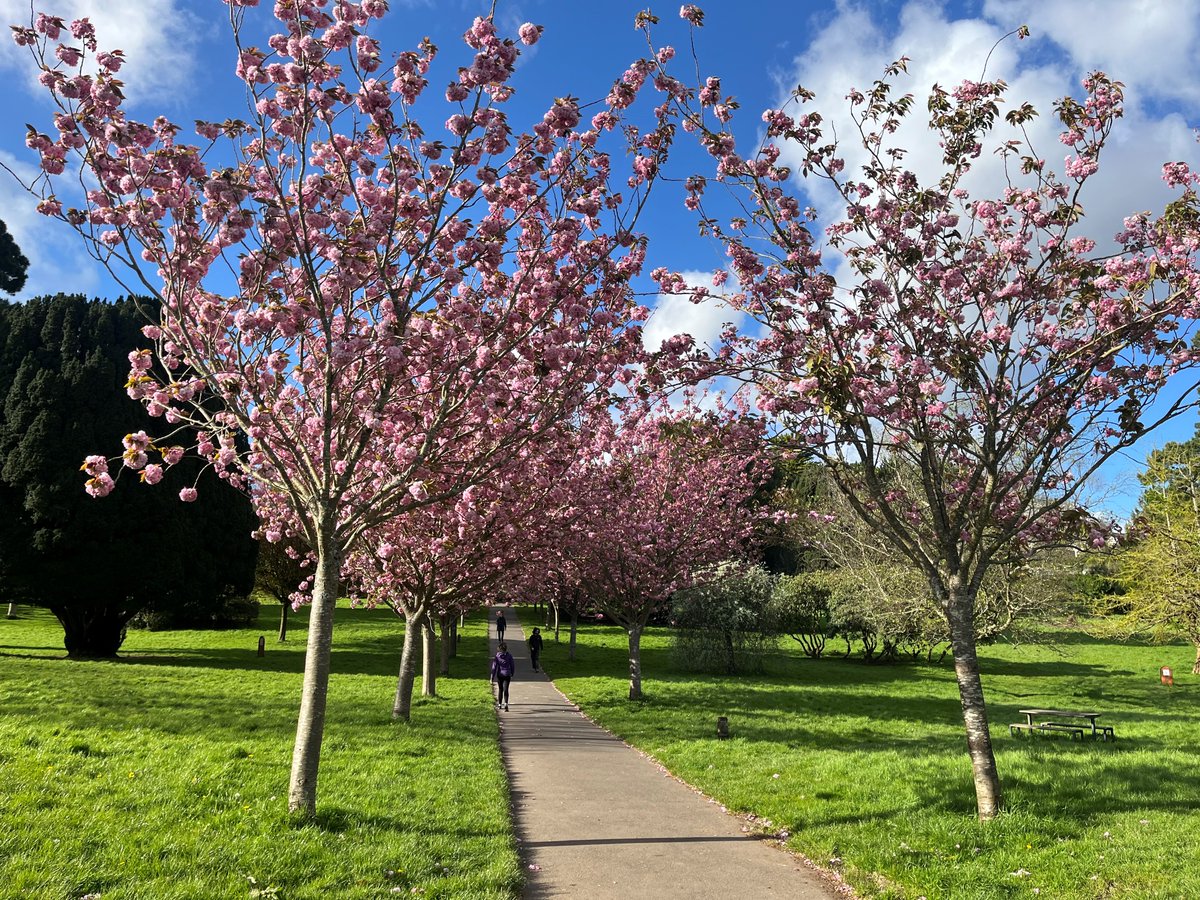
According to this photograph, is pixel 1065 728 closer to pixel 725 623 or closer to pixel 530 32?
pixel 725 623

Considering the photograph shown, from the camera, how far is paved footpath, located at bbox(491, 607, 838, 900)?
661 centimetres

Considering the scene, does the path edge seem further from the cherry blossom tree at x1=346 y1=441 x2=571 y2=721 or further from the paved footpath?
the cherry blossom tree at x1=346 y1=441 x2=571 y2=721

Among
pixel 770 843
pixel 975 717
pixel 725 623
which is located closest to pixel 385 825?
pixel 770 843

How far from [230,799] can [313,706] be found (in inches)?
61.7

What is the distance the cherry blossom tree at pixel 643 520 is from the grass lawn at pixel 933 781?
116 inches

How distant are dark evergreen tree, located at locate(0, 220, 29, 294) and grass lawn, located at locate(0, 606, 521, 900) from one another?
2472cm

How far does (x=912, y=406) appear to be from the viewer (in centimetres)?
865

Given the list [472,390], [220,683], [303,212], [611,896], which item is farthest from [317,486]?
[220,683]

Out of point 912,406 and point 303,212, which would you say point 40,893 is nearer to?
point 303,212

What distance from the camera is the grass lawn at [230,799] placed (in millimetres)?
6055

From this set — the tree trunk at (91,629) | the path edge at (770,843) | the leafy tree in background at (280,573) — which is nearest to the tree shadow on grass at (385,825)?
the path edge at (770,843)

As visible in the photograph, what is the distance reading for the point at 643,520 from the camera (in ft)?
69.5

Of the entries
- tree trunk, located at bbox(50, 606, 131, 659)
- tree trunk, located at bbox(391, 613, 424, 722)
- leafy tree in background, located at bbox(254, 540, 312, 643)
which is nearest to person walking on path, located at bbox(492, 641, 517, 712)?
tree trunk, located at bbox(391, 613, 424, 722)

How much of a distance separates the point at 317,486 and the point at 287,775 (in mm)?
4160
